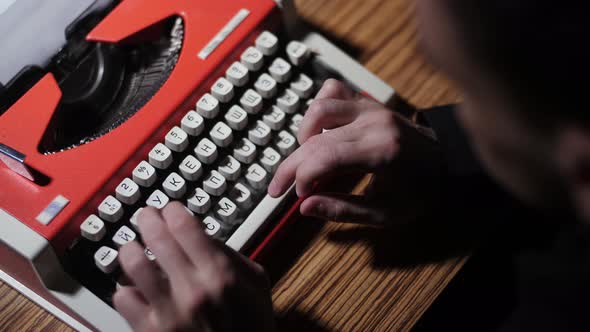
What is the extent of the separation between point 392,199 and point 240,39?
34cm

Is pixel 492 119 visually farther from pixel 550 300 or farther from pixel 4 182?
pixel 4 182

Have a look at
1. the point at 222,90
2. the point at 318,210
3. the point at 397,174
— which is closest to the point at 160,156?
the point at 222,90

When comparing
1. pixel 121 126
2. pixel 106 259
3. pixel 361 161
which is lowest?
pixel 106 259

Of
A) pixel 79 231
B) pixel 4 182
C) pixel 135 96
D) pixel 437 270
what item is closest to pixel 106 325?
pixel 79 231

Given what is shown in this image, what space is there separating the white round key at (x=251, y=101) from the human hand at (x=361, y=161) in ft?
0.28

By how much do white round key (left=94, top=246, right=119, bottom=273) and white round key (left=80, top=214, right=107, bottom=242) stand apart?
18mm

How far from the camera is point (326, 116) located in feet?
3.33

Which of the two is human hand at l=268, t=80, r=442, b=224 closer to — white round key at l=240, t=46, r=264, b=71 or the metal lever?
white round key at l=240, t=46, r=264, b=71

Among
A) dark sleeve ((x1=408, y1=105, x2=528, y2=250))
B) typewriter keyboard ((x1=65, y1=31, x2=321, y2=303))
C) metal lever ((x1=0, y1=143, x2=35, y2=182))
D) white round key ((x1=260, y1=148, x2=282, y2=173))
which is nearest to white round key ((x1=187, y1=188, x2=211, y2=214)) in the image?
typewriter keyboard ((x1=65, y1=31, x2=321, y2=303))

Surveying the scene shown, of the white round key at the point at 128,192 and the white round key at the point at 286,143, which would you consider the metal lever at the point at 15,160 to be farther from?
the white round key at the point at 286,143

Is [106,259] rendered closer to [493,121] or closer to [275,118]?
[275,118]

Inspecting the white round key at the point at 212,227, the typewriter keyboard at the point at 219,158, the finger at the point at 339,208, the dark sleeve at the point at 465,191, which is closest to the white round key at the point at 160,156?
the typewriter keyboard at the point at 219,158

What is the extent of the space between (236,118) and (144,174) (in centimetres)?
16

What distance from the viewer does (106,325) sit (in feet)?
3.01
